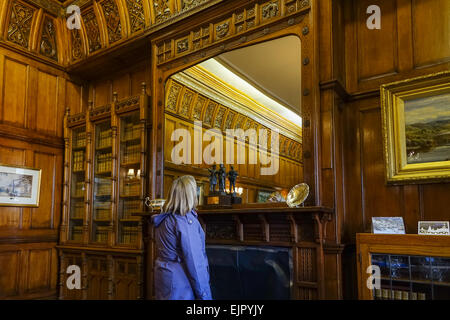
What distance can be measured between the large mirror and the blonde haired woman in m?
1.44

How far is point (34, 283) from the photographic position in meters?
5.50

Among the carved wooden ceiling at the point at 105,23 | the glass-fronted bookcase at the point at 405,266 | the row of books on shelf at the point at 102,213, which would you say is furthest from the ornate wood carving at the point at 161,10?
the glass-fronted bookcase at the point at 405,266

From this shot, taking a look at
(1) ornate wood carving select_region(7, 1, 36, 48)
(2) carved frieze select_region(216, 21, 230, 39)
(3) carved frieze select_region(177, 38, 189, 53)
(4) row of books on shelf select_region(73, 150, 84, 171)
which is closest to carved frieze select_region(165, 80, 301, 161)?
(3) carved frieze select_region(177, 38, 189, 53)

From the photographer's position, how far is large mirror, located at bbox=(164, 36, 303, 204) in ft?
12.5

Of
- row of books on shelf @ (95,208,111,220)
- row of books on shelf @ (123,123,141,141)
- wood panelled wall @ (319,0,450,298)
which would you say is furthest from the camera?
row of books on shelf @ (95,208,111,220)

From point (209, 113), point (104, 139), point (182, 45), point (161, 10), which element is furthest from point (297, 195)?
point (104, 139)

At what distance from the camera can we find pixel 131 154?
17.4 ft

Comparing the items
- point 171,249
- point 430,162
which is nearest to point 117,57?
point 171,249

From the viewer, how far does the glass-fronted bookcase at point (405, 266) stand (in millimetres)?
2852

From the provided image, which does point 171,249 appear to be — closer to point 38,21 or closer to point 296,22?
point 296,22

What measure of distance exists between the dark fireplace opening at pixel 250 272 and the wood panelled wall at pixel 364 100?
421 mm

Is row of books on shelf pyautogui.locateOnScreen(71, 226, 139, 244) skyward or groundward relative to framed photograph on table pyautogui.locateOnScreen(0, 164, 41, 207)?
groundward

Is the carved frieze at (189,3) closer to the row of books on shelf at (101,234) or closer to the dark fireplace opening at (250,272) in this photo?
the dark fireplace opening at (250,272)

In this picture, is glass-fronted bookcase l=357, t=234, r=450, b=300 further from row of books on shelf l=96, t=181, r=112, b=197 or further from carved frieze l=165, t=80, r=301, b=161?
row of books on shelf l=96, t=181, r=112, b=197
